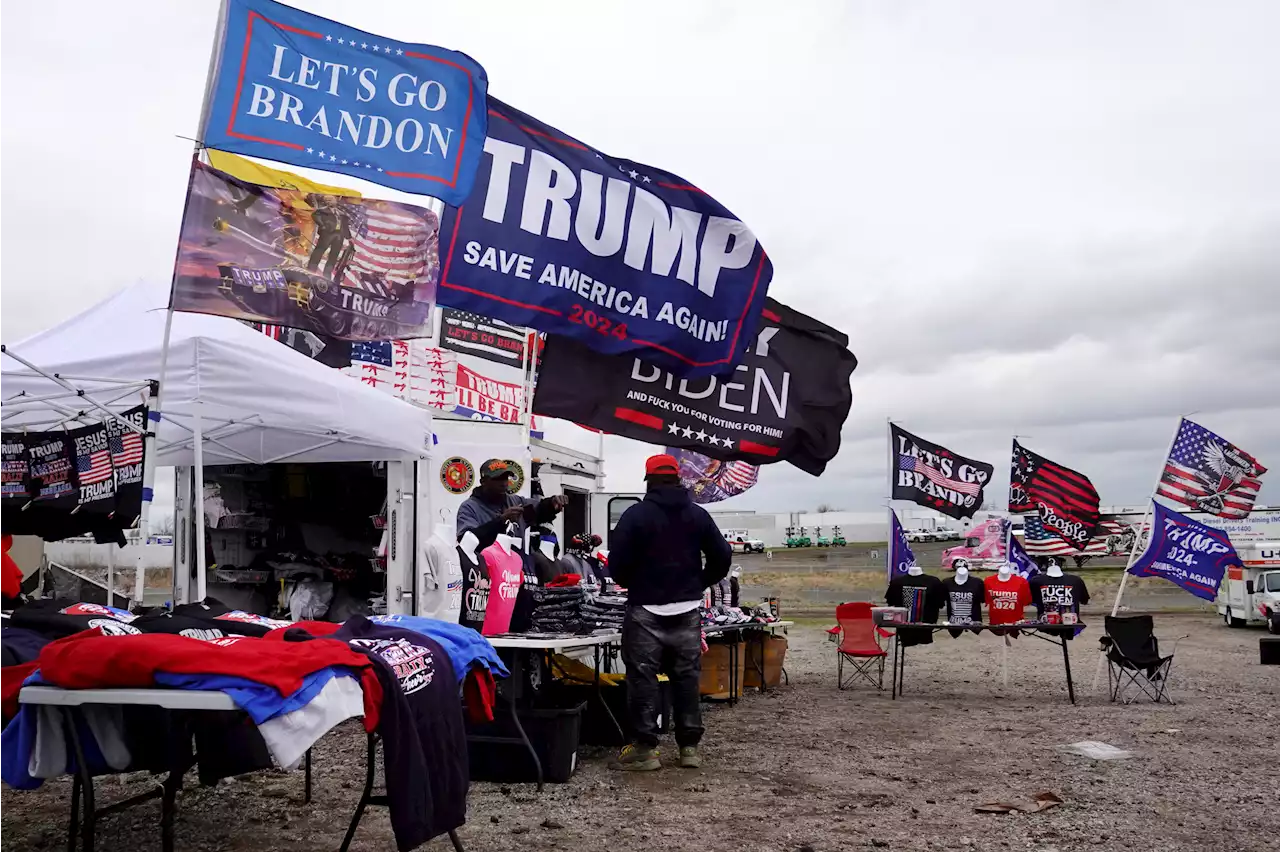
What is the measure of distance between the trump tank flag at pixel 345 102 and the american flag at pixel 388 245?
25cm

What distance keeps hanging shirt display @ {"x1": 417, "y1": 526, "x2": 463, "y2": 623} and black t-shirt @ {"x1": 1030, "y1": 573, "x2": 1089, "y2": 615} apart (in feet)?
20.6

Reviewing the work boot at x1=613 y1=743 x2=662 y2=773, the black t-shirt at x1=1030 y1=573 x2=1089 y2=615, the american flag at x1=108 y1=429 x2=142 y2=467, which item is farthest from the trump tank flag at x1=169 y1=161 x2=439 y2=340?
the black t-shirt at x1=1030 y1=573 x2=1089 y2=615

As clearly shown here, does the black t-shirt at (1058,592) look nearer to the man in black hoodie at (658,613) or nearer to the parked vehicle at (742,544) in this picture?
the man in black hoodie at (658,613)

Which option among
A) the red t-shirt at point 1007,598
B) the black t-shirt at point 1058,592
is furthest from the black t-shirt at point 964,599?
the black t-shirt at point 1058,592

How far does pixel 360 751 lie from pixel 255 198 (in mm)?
3853

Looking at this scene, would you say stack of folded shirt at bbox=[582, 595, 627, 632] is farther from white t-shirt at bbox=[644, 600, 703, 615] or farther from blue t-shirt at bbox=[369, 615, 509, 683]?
blue t-shirt at bbox=[369, 615, 509, 683]

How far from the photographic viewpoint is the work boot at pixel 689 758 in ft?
23.2

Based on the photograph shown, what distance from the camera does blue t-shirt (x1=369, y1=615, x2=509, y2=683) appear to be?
443 cm

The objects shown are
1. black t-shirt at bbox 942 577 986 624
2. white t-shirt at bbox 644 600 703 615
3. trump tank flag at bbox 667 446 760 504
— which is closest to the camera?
white t-shirt at bbox 644 600 703 615

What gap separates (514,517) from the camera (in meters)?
6.93

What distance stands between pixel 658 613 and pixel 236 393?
382 centimetres

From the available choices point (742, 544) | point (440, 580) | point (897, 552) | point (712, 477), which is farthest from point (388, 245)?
point (742, 544)

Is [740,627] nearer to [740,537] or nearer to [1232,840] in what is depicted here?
[1232,840]

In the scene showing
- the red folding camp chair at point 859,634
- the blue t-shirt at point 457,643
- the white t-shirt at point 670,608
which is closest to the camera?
the blue t-shirt at point 457,643
